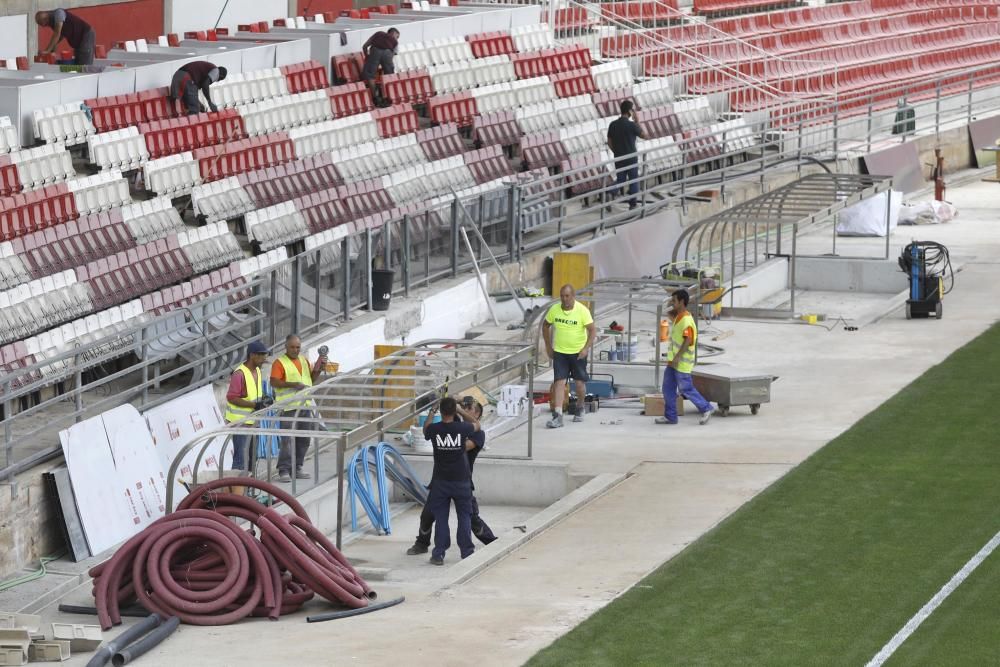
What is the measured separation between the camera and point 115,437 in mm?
17359

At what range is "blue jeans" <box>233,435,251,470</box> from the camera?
17750 mm

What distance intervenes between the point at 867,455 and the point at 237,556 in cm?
703

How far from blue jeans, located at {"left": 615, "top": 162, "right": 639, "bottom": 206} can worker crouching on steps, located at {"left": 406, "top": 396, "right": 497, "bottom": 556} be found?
43.4 feet

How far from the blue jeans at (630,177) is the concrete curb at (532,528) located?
12034 mm

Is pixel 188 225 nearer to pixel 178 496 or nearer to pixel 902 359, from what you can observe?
pixel 178 496

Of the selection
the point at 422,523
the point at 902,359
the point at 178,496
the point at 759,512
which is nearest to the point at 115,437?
the point at 178,496

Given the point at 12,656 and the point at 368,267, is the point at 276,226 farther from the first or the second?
the point at 12,656

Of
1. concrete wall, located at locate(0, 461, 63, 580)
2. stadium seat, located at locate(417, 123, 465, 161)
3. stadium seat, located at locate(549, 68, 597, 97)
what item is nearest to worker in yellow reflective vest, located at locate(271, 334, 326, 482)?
concrete wall, located at locate(0, 461, 63, 580)

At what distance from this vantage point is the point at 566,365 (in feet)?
67.7

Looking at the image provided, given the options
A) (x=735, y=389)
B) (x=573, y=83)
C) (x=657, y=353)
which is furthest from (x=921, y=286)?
(x=573, y=83)

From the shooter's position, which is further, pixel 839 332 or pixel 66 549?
pixel 839 332

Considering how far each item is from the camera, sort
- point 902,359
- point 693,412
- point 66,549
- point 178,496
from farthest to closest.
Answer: point 902,359
point 693,412
point 178,496
point 66,549

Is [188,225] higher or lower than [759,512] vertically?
higher

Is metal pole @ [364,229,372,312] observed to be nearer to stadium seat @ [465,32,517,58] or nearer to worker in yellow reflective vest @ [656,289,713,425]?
worker in yellow reflective vest @ [656,289,713,425]
